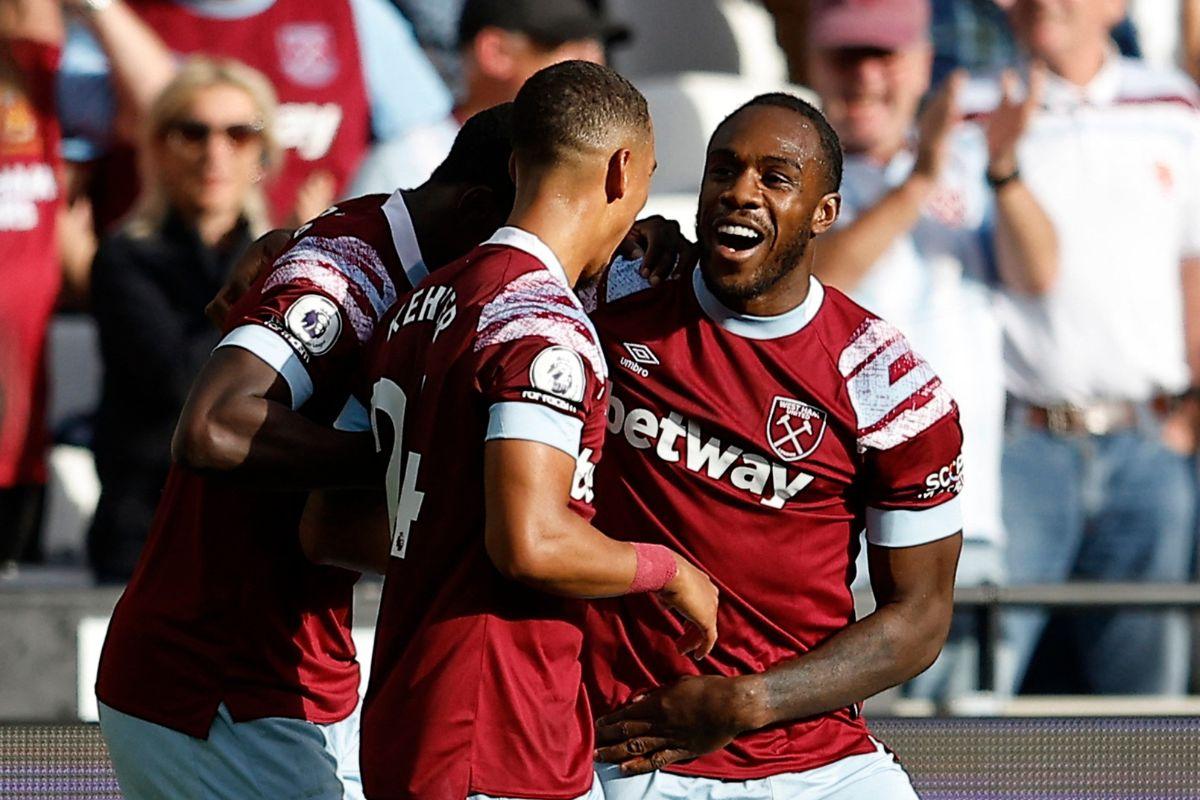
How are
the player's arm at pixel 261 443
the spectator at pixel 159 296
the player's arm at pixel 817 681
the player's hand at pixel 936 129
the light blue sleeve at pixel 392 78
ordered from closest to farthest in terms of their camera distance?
the player's arm at pixel 261 443 < the player's arm at pixel 817 681 < the spectator at pixel 159 296 < the player's hand at pixel 936 129 < the light blue sleeve at pixel 392 78

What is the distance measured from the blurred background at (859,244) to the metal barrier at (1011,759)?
0.94 meters

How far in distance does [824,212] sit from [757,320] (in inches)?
9.6

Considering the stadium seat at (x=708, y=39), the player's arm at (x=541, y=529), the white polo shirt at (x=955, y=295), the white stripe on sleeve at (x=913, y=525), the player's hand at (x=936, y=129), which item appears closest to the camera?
the player's arm at (x=541, y=529)

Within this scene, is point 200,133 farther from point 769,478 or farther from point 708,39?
point 769,478

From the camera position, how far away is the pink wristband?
9.69 feet

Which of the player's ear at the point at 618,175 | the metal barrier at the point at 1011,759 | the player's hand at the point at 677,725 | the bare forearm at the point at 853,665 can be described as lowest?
the metal barrier at the point at 1011,759

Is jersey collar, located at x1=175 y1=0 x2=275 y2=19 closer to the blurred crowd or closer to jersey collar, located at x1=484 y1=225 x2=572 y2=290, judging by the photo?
the blurred crowd

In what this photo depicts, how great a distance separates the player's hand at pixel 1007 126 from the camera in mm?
6465

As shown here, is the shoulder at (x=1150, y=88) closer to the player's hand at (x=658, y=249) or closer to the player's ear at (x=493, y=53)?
the player's ear at (x=493, y=53)

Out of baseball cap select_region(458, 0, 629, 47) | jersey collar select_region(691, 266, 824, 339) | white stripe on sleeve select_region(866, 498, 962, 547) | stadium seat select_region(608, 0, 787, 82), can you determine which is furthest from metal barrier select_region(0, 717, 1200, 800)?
stadium seat select_region(608, 0, 787, 82)

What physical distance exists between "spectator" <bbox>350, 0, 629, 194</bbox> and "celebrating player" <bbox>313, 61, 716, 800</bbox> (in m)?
3.55

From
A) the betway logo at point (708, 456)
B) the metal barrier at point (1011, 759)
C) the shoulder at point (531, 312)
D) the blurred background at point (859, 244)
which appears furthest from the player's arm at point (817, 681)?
the blurred background at point (859, 244)

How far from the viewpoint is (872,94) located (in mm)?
6629

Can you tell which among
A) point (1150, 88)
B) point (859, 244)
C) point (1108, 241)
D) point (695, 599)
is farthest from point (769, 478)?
point (1150, 88)
